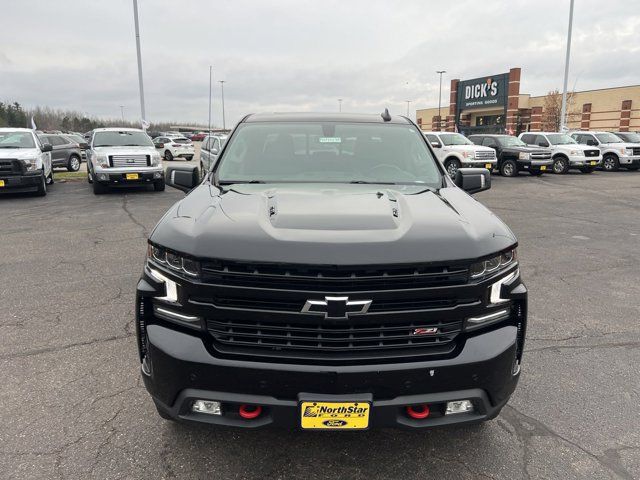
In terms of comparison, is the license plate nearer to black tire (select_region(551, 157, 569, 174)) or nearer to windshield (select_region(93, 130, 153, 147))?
windshield (select_region(93, 130, 153, 147))

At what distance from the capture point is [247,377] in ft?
7.23

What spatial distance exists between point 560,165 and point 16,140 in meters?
21.7

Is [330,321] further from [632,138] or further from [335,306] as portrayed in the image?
[632,138]

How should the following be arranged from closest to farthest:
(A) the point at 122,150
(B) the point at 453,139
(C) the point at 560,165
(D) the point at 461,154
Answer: (A) the point at 122,150 → (D) the point at 461,154 → (B) the point at 453,139 → (C) the point at 560,165

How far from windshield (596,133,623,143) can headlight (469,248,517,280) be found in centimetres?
2625

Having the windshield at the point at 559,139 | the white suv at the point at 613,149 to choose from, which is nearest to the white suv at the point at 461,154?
the windshield at the point at 559,139

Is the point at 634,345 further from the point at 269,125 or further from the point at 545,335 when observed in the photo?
the point at 269,125

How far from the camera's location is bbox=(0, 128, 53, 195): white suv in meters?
12.8

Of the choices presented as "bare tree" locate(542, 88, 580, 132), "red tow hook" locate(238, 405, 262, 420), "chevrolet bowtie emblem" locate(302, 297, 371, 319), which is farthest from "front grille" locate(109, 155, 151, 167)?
"bare tree" locate(542, 88, 580, 132)

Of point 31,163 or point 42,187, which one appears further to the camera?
point 42,187

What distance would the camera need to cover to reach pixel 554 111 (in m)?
54.0

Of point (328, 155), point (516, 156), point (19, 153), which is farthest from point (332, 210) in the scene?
point (516, 156)

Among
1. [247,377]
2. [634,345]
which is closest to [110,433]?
[247,377]

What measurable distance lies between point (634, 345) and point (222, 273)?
377cm
